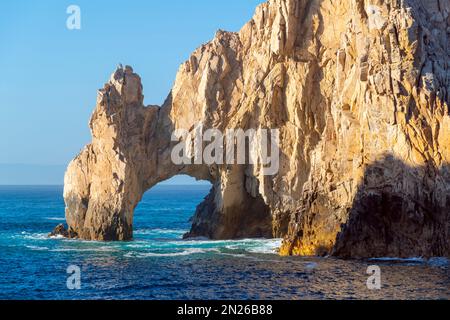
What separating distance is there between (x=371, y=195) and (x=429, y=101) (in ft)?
24.0

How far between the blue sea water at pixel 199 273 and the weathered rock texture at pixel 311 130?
277cm

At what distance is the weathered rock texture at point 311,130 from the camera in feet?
183

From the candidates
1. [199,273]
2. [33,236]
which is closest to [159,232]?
[33,236]

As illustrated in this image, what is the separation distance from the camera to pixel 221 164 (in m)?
71.9

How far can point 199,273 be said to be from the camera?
A: 52000 millimetres

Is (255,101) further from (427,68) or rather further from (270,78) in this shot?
(427,68)

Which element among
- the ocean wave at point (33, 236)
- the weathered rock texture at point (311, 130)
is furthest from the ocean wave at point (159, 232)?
the ocean wave at point (33, 236)

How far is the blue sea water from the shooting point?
45250mm

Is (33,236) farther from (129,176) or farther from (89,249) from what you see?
(89,249)

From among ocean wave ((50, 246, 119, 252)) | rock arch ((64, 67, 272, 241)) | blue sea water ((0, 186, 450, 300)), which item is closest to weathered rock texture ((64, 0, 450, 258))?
rock arch ((64, 67, 272, 241))

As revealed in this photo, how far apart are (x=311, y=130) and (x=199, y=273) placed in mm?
21673

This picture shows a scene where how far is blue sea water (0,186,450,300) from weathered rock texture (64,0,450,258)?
277 centimetres

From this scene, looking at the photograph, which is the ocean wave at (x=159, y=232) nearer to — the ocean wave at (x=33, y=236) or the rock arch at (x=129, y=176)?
the rock arch at (x=129, y=176)
